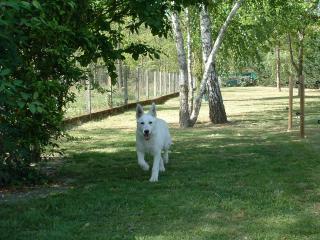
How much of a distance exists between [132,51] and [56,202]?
295 centimetres

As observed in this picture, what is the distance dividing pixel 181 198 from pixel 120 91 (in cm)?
2186

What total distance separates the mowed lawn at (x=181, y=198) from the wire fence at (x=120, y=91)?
7.13 meters

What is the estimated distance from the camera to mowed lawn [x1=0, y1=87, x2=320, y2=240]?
226 inches

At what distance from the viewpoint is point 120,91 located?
2877 cm

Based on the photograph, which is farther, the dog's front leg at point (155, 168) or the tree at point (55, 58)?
the dog's front leg at point (155, 168)

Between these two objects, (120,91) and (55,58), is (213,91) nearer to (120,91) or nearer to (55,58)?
(120,91)

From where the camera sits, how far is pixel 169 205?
6.79 metres

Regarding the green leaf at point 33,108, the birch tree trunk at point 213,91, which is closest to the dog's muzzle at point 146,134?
the green leaf at point 33,108

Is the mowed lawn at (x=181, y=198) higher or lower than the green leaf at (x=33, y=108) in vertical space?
lower

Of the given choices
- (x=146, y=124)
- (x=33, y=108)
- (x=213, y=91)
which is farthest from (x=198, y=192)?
(x=213, y=91)

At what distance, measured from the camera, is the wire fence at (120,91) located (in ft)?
71.6

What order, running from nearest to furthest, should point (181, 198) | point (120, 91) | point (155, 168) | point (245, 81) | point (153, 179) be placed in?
point (181, 198), point (153, 179), point (155, 168), point (120, 91), point (245, 81)

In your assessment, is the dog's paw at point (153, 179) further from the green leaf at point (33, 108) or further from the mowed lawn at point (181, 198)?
the green leaf at point (33, 108)

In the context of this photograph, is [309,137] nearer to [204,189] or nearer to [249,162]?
[249,162]
